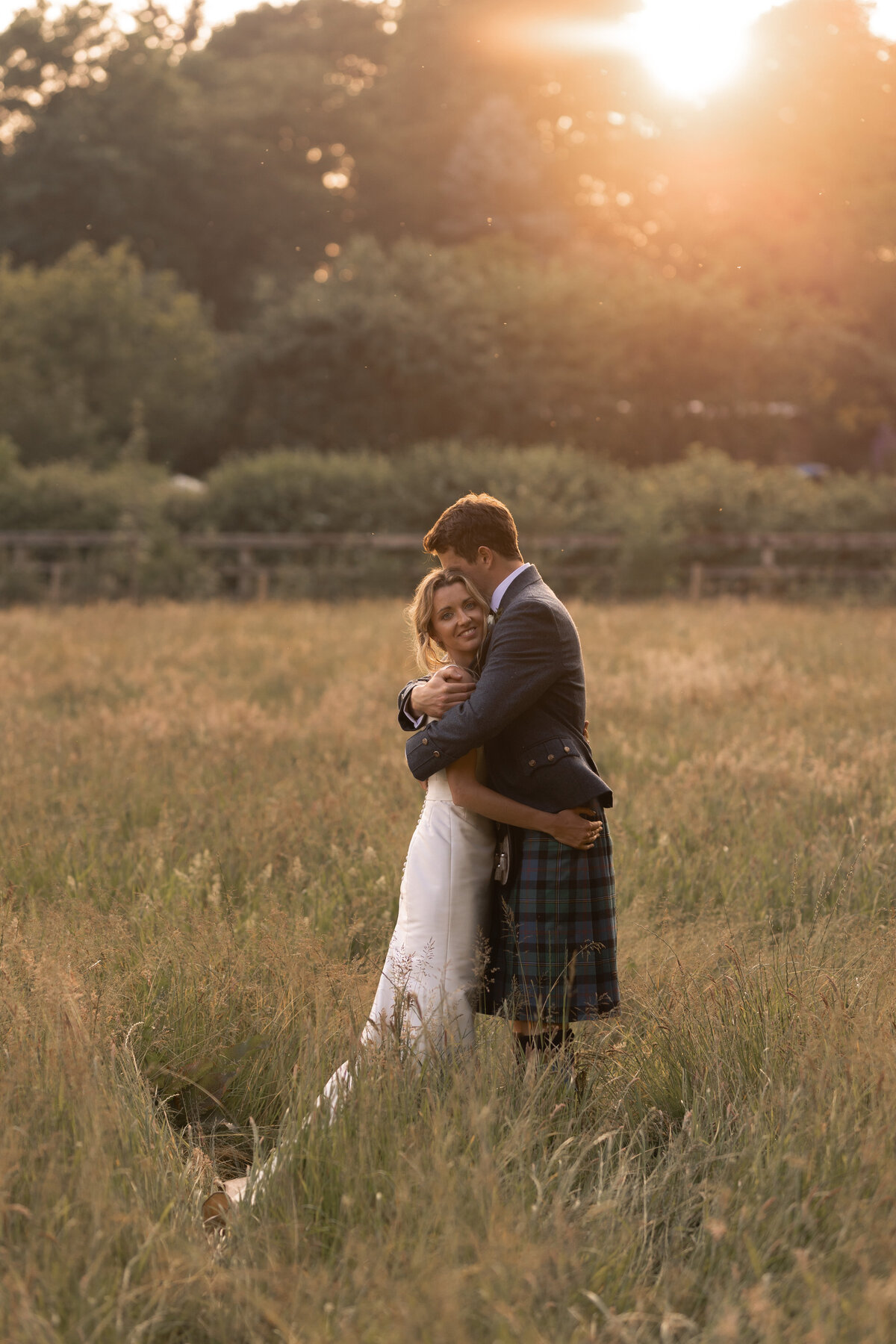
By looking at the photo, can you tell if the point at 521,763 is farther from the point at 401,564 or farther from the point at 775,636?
the point at 401,564

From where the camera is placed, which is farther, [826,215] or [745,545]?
[826,215]

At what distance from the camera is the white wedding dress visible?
10.8 feet

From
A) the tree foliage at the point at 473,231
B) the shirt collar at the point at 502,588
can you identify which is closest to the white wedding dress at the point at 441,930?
the shirt collar at the point at 502,588

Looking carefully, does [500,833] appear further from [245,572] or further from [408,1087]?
[245,572]

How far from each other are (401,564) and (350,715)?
45.6 feet

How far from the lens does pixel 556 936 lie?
10.8ft

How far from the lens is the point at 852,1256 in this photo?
230 centimetres

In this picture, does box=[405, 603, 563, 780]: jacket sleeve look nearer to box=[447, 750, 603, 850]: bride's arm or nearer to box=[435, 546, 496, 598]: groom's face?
box=[447, 750, 603, 850]: bride's arm

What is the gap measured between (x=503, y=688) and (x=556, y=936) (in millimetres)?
686

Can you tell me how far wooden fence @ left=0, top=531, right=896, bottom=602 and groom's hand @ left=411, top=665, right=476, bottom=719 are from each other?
19355 millimetres

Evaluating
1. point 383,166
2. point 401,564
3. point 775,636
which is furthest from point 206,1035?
point 383,166

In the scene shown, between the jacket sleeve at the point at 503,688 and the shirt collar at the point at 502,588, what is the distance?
12 centimetres

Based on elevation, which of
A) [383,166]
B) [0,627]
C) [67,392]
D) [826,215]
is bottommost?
[0,627]

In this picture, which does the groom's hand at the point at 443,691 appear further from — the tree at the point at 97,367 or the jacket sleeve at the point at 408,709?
the tree at the point at 97,367
